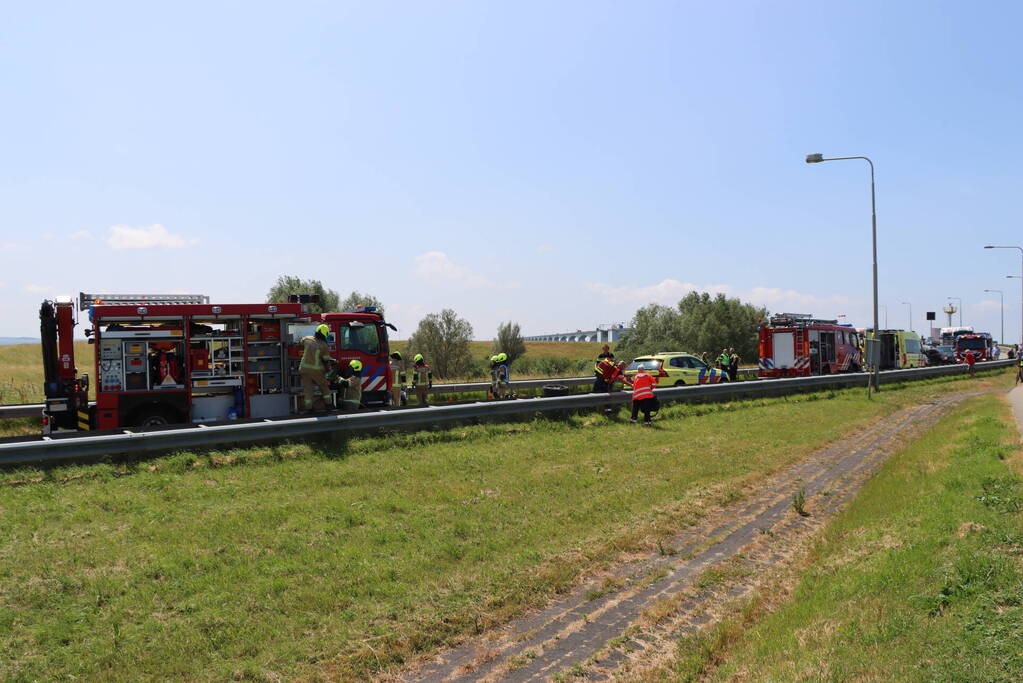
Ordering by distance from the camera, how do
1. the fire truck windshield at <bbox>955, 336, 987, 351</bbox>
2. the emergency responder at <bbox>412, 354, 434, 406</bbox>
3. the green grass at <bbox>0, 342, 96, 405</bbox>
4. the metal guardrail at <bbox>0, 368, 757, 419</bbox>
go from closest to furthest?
the metal guardrail at <bbox>0, 368, 757, 419</bbox> < the emergency responder at <bbox>412, 354, 434, 406</bbox> < the green grass at <bbox>0, 342, 96, 405</bbox> < the fire truck windshield at <bbox>955, 336, 987, 351</bbox>

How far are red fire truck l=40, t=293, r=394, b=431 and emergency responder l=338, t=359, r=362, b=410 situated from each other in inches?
48.8

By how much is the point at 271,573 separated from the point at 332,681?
2021 mm

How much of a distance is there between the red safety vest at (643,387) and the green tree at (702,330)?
1927 inches

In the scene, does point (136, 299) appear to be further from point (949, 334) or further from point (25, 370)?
point (949, 334)

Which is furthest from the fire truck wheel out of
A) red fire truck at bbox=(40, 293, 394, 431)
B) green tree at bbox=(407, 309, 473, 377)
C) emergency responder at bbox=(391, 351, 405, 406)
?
green tree at bbox=(407, 309, 473, 377)

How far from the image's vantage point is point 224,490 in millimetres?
9430

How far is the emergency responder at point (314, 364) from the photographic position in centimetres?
1347

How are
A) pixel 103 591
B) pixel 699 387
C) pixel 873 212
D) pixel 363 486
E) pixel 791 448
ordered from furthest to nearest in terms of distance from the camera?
pixel 873 212
pixel 699 387
pixel 791 448
pixel 363 486
pixel 103 591

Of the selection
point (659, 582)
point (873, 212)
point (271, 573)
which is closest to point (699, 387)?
point (873, 212)

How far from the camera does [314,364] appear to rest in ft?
44.2

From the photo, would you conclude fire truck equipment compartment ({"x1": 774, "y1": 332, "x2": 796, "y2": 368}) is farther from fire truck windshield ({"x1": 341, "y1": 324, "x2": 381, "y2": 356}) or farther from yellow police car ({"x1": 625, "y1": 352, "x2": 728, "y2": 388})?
fire truck windshield ({"x1": 341, "y1": 324, "x2": 381, "y2": 356})

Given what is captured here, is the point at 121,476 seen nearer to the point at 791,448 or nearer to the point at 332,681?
the point at 332,681

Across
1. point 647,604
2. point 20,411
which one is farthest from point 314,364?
point 20,411

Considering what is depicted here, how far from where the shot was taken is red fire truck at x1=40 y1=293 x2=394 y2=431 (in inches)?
507
